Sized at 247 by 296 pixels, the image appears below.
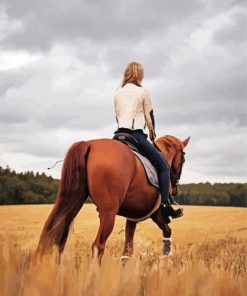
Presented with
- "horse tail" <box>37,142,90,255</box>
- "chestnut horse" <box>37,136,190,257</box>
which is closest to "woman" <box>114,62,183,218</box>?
"chestnut horse" <box>37,136,190,257</box>

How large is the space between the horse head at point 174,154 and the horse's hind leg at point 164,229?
83 centimetres

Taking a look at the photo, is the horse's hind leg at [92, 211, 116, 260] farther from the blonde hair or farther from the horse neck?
the horse neck

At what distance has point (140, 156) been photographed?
7.16 metres

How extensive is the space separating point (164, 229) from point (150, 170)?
1.27 metres

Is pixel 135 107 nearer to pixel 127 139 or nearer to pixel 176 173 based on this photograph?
pixel 127 139

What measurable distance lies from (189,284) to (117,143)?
3.13 m

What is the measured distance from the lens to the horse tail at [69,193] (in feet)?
20.3

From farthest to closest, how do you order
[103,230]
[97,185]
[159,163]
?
[159,163], [97,185], [103,230]

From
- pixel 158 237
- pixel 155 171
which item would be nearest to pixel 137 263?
pixel 155 171

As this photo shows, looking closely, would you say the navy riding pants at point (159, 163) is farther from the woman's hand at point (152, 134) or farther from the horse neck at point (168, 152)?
the horse neck at point (168, 152)

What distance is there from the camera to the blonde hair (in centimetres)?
716

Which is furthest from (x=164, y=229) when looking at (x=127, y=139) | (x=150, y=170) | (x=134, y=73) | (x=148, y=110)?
(x=134, y=73)

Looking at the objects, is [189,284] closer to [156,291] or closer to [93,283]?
[156,291]

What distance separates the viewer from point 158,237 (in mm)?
12609
